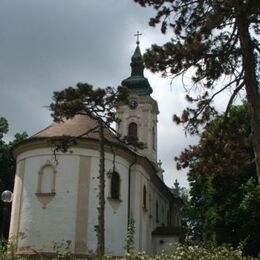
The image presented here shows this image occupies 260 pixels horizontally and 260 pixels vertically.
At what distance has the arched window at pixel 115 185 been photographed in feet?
103

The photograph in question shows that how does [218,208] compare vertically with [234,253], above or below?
above

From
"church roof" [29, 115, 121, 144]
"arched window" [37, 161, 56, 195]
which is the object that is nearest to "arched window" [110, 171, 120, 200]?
"church roof" [29, 115, 121, 144]

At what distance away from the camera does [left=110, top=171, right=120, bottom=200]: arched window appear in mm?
31438

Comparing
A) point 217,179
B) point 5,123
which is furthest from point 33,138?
point 5,123

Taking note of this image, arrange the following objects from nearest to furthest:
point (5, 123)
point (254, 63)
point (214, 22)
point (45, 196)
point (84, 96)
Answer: point (214, 22) < point (254, 63) < point (84, 96) < point (45, 196) < point (5, 123)

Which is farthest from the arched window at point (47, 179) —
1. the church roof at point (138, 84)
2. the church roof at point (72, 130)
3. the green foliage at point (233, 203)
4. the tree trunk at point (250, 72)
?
the church roof at point (138, 84)

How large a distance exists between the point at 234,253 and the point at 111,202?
58.6ft

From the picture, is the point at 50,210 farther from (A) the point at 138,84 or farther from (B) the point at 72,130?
(A) the point at 138,84

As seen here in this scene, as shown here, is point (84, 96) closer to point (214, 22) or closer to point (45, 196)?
point (45, 196)

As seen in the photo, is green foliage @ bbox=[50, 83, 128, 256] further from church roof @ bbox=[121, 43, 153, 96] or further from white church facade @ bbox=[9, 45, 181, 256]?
church roof @ bbox=[121, 43, 153, 96]

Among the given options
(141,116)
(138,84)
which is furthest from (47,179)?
(138,84)

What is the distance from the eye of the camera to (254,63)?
1534 centimetres

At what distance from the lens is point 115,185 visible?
3177 centimetres

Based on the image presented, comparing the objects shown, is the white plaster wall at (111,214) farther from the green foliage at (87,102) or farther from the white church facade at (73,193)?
the green foliage at (87,102)
